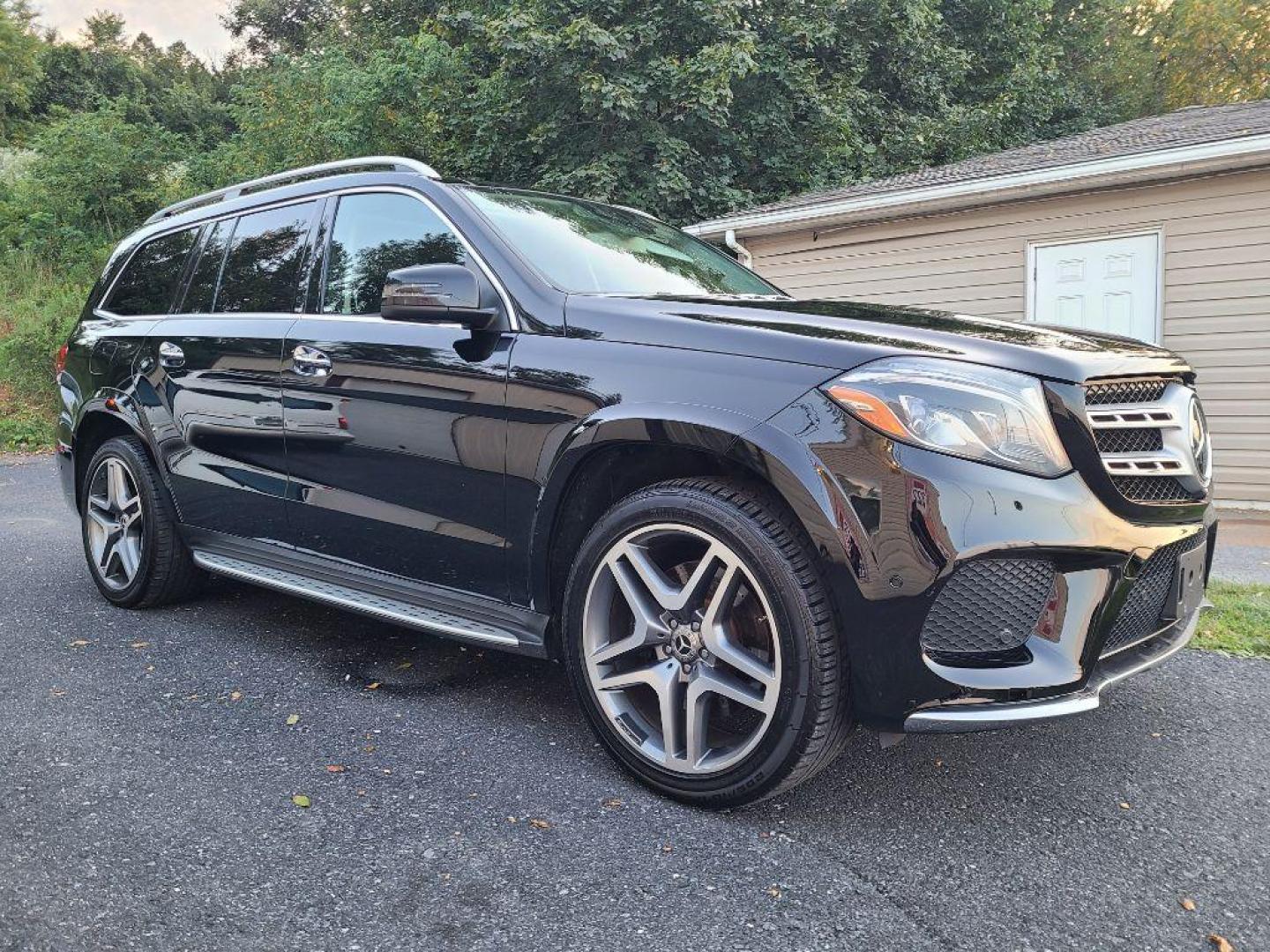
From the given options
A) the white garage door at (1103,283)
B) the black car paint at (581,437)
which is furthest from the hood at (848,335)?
the white garage door at (1103,283)

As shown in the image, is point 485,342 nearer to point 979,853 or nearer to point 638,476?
point 638,476

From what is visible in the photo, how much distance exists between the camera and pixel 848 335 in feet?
7.75

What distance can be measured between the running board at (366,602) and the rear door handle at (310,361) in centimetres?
73

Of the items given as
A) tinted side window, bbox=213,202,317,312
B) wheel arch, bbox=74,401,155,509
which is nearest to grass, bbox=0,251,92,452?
wheel arch, bbox=74,401,155,509

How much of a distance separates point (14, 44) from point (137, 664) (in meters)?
35.6

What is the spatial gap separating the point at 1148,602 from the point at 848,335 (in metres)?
0.96

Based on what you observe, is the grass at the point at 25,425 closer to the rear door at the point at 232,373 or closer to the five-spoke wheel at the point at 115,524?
the five-spoke wheel at the point at 115,524

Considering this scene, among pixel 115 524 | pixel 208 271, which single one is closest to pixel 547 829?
pixel 208 271

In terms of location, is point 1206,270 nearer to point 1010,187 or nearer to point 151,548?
point 1010,187

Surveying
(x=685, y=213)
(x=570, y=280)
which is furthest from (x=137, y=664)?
(x=685, y=213)

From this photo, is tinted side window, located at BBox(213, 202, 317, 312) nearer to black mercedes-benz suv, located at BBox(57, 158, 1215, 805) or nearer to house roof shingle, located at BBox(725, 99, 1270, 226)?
black mercedes-benz suv, located at BBox(57, 158, 1215, 805)

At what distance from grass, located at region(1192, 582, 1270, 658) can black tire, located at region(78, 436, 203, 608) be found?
4.25 metres

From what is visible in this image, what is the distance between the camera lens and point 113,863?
2.21m

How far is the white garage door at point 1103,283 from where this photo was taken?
28.1 feet
